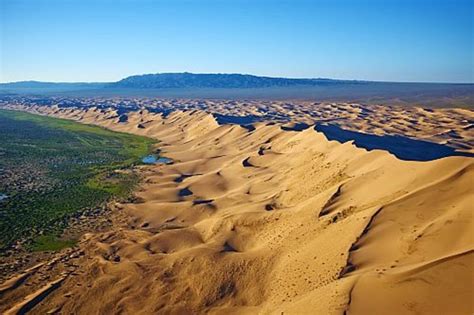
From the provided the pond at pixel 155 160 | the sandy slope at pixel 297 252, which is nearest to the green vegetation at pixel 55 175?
the pond at pixel 155 160

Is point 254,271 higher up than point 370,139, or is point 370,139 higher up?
point 370,139

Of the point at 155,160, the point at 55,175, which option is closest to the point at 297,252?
the point at 55,175

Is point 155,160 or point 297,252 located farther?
point 155,160

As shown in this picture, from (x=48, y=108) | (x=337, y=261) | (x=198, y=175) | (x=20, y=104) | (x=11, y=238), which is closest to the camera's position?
(x=337, y=261)

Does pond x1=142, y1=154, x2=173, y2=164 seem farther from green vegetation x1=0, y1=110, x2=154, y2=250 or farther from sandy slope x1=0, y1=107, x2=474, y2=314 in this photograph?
sandy slope x1=0, y1=107, x2=474, y2=314

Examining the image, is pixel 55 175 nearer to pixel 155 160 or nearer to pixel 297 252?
pixel 155 160

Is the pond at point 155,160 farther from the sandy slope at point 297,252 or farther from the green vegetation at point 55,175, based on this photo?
the sandy slope at point 297,252

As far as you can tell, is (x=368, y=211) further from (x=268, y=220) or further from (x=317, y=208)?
(x=268, y=220)

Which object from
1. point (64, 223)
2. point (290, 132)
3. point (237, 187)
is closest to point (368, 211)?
point (237, 187)
